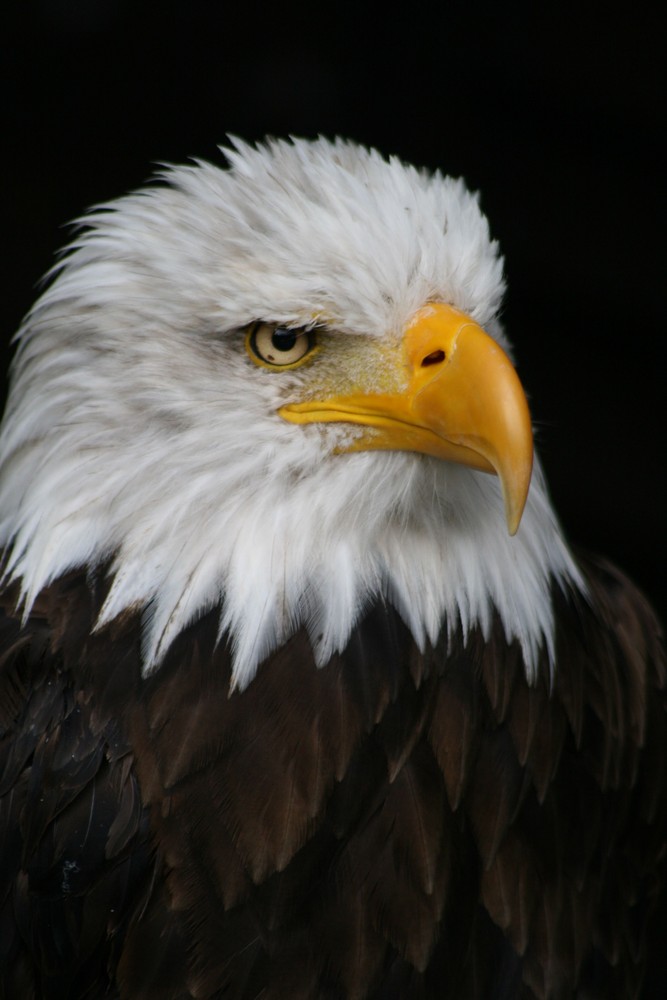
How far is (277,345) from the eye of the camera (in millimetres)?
1975

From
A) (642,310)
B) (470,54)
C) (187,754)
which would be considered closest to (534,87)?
(470,54)

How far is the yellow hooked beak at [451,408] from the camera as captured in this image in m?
1.79

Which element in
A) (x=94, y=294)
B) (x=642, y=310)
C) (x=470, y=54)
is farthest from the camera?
(x=642, y=310)

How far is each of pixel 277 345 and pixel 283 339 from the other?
2 cm

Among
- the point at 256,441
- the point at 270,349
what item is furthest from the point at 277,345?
the point at 256,441

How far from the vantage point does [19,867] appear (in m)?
2.03

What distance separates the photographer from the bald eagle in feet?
6.45

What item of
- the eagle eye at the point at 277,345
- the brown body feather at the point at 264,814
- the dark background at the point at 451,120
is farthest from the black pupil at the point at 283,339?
the dark background at the point at 451,120

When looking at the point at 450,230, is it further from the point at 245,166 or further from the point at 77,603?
the point at 77,603

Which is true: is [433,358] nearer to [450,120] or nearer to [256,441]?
[256,441]

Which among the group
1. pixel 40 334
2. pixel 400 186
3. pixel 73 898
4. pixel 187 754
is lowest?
pixel 73 898

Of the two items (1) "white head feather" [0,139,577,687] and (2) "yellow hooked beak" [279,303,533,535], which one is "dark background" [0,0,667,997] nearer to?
(1) "white head feather" [0,139,577,687]

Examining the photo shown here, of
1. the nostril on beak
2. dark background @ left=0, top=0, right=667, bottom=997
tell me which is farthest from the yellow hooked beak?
dark background @ left=0, top=0, right=667, bottom=997

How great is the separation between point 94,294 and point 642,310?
9.12ft
